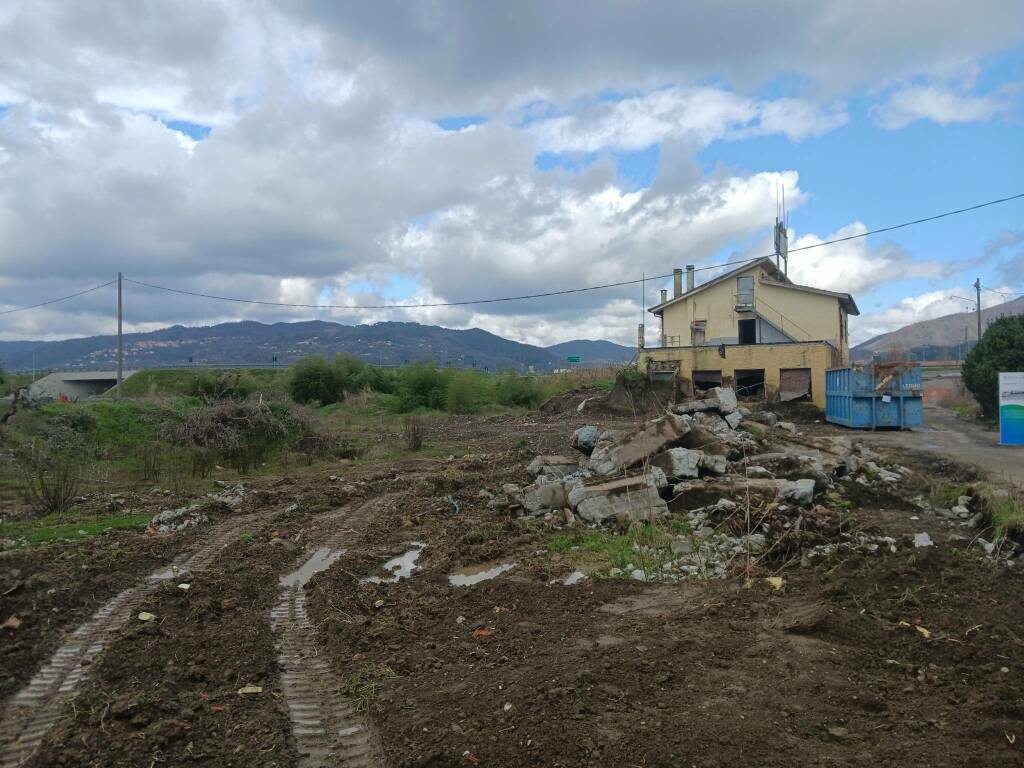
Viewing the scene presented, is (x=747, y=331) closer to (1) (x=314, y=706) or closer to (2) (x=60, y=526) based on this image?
(2) (x=60, y=526)

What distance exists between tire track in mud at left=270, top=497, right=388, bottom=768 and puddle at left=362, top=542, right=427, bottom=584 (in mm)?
1026

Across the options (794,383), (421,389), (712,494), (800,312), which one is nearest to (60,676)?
(712,494)

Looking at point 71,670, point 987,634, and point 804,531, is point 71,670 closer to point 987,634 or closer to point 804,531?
point 987,634

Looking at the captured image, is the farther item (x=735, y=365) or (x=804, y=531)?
(x=735, y=365)

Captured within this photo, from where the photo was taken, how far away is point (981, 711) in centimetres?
376

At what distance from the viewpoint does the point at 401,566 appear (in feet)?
27.0

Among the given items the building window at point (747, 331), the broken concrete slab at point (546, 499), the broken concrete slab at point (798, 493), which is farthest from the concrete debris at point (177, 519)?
the building window at point (747, 331)

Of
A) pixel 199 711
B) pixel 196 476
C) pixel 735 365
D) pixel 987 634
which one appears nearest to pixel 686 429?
pixel 987 634

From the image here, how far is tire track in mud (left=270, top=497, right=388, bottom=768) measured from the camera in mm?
3801

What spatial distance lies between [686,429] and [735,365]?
20534 millimetres

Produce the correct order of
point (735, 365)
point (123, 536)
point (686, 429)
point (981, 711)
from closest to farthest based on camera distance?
point (981, 711) < point (123, 536) < point (686, 429) < point (735, 365)

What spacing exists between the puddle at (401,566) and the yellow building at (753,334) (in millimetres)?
23979

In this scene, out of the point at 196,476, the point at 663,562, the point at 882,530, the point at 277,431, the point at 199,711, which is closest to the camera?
the point at 199,711

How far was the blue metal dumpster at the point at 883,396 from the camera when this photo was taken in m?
22.0
